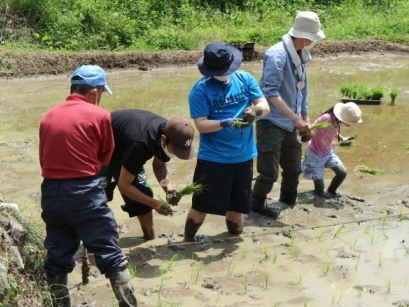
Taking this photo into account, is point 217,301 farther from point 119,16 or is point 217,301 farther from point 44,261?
point 119,16

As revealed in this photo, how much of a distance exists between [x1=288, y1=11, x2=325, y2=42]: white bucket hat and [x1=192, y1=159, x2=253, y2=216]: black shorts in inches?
51.0

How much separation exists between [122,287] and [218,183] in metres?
1.67

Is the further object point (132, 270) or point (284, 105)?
point (284, 105)

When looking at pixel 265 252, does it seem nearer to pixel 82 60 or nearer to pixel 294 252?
pixel 294 252

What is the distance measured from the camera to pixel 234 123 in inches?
227

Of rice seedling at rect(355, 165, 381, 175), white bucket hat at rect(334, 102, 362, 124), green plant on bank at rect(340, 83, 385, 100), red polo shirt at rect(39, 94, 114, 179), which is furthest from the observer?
green plant on bank at rect(340, 83, 385, 100)

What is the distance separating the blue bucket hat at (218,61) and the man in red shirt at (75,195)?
1400mm

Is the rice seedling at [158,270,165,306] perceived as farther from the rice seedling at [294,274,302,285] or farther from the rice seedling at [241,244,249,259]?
the rice seedling at [294,274,302,285]

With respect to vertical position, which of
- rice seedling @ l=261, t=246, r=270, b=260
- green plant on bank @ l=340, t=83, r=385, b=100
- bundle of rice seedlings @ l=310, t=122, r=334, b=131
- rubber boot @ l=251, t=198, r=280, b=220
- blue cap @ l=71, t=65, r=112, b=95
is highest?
blue cap @ l=71, t=65, r=112, b=95

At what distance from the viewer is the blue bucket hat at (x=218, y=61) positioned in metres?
5.85

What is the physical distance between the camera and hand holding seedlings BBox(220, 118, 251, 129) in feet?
19.0

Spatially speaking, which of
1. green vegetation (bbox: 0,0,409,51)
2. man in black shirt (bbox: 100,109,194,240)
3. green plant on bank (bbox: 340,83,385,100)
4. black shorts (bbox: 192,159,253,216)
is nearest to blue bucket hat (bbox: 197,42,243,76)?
man in black shirt (bbox: 100,109,194,240)

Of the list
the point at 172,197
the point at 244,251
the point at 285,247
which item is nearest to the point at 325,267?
the point at 285,247

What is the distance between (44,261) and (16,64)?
10606 millimetres
